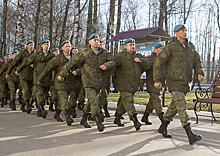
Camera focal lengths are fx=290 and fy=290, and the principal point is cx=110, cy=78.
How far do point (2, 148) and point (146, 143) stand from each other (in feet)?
7.73

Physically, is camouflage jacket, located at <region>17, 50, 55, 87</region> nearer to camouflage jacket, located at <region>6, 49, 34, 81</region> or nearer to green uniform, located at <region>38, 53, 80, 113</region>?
camouflage jacket, located at <region>6, 49, 34, 81</region>

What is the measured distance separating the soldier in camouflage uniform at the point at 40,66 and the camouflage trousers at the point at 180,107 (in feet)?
12.6

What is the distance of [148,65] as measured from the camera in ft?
21.5

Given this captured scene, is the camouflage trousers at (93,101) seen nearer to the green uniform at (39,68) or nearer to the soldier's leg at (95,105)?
the soldier's leg at (95,105)

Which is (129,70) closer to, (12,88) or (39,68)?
(39,68)

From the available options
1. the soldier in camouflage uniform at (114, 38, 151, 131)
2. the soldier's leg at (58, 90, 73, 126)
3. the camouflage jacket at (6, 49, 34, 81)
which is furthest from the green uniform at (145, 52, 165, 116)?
the camouflage jacket at (6, 49, 34, 81)

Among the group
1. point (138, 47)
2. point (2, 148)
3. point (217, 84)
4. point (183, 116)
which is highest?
point (138, 47)

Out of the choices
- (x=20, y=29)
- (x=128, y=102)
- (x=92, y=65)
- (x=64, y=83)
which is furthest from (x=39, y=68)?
(x=20, y=29)

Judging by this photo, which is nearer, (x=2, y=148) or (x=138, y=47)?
(x=2, y=148)

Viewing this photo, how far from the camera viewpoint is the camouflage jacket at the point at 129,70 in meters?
6.41

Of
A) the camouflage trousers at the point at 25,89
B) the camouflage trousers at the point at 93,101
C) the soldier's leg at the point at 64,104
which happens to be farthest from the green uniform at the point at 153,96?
the camouflage trousers at the point at 25,89

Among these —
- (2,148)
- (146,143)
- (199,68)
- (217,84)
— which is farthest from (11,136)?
(217,84)

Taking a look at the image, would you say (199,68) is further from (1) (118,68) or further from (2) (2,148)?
(2) (2,148)

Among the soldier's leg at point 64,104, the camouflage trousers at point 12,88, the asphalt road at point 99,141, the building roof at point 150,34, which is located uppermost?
the building roof at point 150,34
